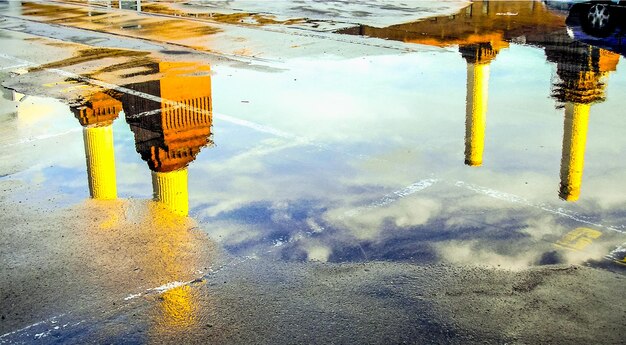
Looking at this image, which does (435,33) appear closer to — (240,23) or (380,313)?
(240,23)

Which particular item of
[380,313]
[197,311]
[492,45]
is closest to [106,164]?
[197,311]

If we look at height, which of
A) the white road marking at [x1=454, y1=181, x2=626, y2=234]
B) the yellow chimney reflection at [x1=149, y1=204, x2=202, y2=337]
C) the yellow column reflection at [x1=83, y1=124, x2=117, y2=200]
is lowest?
the yellow chimney reflection at [x1=149, y1=204, x2=202, y2=337]

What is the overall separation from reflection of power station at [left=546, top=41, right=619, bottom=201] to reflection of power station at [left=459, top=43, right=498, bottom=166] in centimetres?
93

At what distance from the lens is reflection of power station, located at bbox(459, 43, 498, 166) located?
25.9 ft

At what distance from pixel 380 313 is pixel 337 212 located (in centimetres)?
180

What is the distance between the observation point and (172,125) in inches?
350

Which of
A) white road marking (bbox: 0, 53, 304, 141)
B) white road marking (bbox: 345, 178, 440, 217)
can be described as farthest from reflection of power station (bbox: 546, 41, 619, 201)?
white road marking (bbox: 0, 53, 304, 141)

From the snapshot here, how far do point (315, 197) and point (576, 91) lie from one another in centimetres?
534

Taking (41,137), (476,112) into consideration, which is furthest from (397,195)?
(41,137)

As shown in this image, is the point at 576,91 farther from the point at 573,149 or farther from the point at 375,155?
the point at 375,155

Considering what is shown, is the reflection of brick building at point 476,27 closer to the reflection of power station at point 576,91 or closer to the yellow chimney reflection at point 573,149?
the reflection of power station at point 576,91

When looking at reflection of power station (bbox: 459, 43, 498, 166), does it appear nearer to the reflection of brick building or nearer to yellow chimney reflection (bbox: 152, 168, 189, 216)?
the reflection of brick building

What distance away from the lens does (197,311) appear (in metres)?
4.80

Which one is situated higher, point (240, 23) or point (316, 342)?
point (240, 23)
